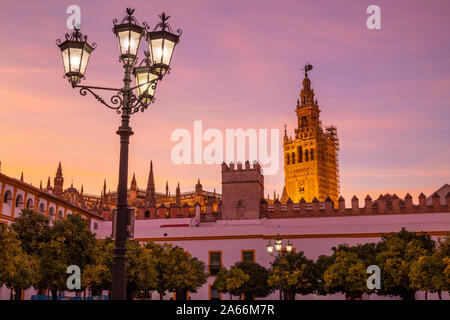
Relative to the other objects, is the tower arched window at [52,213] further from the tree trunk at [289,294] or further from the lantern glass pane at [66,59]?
the lantern glass pane at [66,59]

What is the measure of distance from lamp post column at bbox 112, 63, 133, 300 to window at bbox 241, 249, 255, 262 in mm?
37985

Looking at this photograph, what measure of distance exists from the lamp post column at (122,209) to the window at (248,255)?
125ft

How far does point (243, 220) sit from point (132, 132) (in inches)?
1793

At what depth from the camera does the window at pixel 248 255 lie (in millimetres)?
44812

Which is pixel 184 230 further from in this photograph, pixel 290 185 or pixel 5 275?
pixel 290 185

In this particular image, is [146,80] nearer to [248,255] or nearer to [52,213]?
[248,255]

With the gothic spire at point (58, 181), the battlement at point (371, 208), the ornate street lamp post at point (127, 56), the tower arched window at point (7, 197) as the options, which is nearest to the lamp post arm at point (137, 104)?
the ornate street lamp post at point (127, 56)

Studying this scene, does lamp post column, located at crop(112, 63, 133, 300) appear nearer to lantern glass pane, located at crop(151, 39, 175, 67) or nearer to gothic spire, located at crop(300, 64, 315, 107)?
lantern glass pane, located at crop(151, 39, 175, 67)

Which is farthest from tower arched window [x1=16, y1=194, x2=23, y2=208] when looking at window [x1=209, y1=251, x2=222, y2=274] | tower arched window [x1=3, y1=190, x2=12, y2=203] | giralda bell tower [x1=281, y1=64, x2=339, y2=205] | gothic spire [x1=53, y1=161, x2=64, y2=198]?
giralda bell tower [x1=281, y1=64, x2=339, y2=205]

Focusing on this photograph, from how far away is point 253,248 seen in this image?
45.1 meters

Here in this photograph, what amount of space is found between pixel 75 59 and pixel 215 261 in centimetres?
3895

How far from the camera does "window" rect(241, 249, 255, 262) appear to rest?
44812 millimetres
